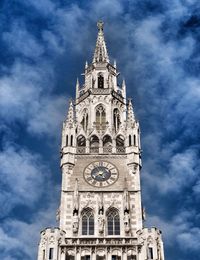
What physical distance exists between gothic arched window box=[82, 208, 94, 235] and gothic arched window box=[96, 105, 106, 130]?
13555mm

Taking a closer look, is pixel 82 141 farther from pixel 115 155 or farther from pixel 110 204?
pixel 110 204

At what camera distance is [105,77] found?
249 feet

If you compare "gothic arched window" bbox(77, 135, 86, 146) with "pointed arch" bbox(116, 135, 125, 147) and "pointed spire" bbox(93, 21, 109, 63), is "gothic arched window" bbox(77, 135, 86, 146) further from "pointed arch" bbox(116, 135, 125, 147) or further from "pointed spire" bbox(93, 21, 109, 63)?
"pointed spire" bbox(93, 21, 109, 63)

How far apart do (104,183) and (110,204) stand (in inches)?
107

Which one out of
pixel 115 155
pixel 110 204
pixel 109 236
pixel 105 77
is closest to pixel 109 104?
pixel 105 77

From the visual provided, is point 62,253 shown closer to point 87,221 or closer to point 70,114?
point 87,221

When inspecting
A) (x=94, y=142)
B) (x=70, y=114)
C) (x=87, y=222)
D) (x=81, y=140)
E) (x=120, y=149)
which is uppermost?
(x=70, y=114)

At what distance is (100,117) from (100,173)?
11.4 m

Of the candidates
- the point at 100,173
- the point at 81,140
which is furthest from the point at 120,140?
the point at 100,173

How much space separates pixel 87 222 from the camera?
5797cm

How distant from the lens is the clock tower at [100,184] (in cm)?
5388

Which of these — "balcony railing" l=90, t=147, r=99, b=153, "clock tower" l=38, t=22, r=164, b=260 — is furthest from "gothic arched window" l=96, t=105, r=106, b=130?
"balcony railing" l=90, t=147, r=99, b=153

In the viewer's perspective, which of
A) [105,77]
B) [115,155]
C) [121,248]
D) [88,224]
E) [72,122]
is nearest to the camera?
[121,248]

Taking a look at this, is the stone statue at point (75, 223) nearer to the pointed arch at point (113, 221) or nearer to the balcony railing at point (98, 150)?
the pointed arch at point (113, 221)
